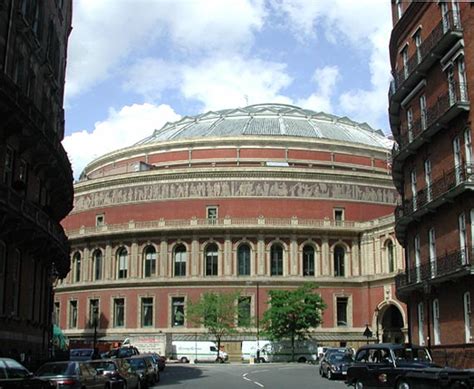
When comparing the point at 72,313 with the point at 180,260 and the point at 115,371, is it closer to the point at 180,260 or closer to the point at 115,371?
the point at 180,260

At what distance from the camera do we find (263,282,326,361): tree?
67.6 metres

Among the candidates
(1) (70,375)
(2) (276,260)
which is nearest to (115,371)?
(1) (70,375)

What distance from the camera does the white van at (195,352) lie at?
6856 centimetres

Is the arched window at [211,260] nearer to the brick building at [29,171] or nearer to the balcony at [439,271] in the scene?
the brick building at [29,171]

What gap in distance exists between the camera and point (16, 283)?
3159 cm

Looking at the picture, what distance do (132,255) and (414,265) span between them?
4266cm

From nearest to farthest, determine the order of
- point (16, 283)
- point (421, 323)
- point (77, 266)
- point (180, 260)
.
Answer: point (16, 283) → point (421, 323) → point (180, 260) → point (77, 266)

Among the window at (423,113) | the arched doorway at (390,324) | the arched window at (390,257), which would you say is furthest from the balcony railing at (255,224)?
the window at (423,113)

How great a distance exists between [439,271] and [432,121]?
7.03m

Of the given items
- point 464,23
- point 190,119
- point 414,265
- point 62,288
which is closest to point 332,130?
point 190,119

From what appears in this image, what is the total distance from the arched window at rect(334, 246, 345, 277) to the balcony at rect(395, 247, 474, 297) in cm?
3567

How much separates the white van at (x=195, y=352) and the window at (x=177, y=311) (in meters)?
4.74

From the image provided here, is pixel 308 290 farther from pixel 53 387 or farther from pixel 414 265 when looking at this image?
pixel 53 387

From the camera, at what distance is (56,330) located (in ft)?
220
